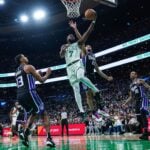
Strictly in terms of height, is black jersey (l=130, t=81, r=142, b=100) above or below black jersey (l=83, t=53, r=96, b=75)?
below

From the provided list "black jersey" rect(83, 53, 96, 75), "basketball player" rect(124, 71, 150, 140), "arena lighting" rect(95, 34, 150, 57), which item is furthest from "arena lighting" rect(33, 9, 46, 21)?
"black jersey" rect(83, 53, 96, 75)

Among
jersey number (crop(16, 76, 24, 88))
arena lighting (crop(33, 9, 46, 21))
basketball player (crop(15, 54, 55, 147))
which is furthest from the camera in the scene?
arena lighting (crop(33, 9, 46, 21))

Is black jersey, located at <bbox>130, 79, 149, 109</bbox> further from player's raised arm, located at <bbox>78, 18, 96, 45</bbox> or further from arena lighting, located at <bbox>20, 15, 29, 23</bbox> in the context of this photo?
arena lighting, located at <bbox>20, 15, 29, 23</bbox>

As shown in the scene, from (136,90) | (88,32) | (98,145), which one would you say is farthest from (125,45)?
(98,145)

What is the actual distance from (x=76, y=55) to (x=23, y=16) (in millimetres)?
25839

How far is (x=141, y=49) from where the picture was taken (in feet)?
99.0

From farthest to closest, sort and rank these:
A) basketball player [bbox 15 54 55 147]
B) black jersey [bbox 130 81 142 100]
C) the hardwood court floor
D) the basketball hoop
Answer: the basketball hoop → black jersey [bbox 130 81 142 100] → basketball player [bbox 15 54 55 147] → the hardwood court floor

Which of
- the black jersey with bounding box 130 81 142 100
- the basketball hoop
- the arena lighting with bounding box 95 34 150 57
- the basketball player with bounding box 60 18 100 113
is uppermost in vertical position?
the arena lighting with bounding box 95 34 150 57

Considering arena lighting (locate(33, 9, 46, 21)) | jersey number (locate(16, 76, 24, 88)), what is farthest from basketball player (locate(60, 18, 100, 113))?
arena lighting (locate(33, 9, 46, 21))

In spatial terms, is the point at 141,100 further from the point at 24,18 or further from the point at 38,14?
the point at 24,18

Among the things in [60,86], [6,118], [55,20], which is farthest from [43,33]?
[6,118]

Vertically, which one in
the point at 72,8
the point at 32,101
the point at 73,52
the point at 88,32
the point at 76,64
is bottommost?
the point at 32,101

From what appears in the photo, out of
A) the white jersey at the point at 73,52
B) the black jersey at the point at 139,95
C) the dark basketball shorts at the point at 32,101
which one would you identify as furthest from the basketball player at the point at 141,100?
the dark basketball shorts at the point at 32,101

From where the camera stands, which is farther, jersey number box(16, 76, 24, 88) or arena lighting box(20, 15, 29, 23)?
arena lighting box(20, 15, 29, 23)
